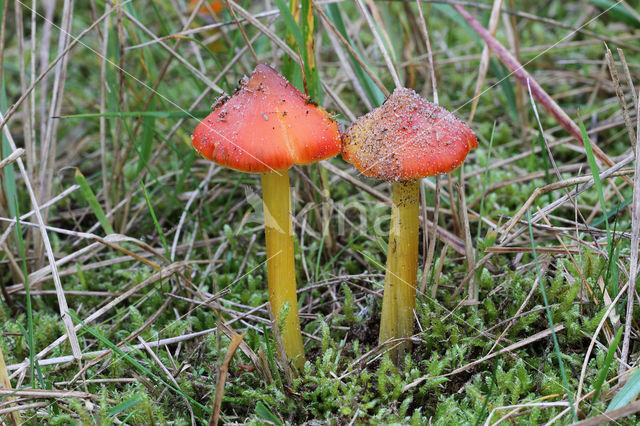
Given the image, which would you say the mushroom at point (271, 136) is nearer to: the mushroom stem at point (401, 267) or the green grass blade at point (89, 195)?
the mushroom stem at point (401, 267)

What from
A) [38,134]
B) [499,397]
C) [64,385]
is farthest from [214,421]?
[38,134]

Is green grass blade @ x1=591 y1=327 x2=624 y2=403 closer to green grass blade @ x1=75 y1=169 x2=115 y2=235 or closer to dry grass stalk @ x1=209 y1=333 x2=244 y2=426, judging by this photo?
dry grass stalk @ x1=209 y1=333 x2=244 y2=426

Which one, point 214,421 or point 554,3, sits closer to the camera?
point 214,421

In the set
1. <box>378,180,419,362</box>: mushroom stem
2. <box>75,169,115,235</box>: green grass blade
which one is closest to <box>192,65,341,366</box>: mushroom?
<box>378,180,419,362</box>: mushroom stem

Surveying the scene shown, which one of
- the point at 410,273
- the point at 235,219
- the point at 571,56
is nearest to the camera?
the point at 410,273

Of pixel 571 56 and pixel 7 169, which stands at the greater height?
pixel 571 56

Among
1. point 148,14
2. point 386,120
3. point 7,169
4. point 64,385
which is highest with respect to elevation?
point 148,14

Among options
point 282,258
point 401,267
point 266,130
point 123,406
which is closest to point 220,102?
point 266,130

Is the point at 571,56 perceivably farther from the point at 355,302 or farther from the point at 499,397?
the point at 499,397
